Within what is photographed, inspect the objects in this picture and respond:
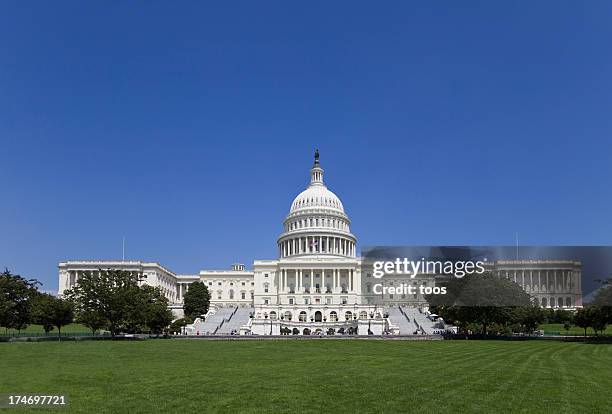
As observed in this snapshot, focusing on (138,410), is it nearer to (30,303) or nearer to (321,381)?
(321,381)

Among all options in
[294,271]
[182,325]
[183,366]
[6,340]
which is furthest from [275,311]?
[183,366]

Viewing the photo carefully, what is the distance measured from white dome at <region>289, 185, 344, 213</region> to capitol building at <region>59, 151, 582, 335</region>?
29 cm

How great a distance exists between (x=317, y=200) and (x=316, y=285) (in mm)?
30984

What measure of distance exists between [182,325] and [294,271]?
63979mm

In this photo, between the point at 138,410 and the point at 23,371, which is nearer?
the point at 138,410

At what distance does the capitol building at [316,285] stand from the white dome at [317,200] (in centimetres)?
29

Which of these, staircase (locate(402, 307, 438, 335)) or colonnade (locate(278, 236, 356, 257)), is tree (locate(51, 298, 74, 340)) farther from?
colonnade (locate(278, 236, 356, 257))

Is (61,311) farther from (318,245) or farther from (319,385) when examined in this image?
(318,245)

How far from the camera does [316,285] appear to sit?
171 metres

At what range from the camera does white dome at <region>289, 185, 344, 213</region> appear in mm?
191875

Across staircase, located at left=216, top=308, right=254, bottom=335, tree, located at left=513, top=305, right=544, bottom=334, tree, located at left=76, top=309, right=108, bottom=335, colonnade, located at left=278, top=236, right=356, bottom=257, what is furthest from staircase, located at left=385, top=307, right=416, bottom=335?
tree, located at left=76, top=309, right=108, bottom=335

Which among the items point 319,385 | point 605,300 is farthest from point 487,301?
point 319,385

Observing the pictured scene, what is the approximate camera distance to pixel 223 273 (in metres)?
194

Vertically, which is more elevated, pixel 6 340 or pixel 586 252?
pixel 586 252
